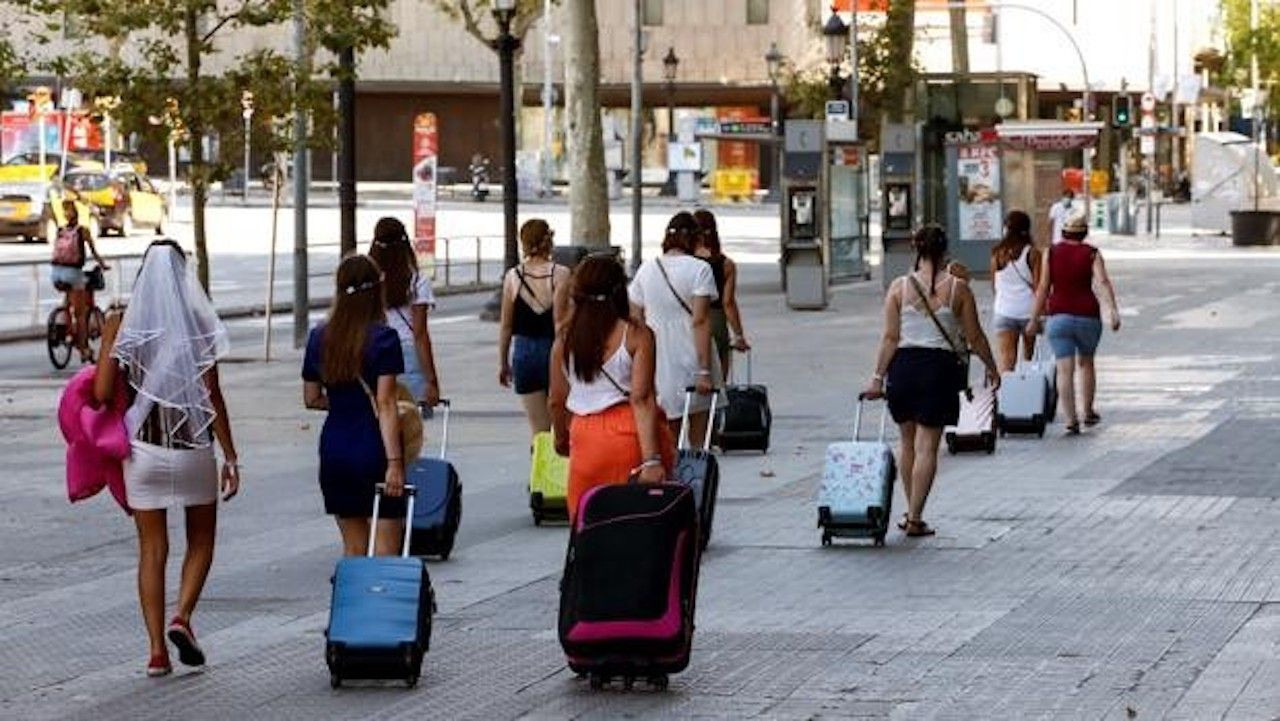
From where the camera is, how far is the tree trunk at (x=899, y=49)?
6825 cm

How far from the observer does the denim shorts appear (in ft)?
78.1

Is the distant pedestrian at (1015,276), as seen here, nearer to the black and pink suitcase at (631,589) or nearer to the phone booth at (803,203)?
the black and pink suitcase at (631,589)

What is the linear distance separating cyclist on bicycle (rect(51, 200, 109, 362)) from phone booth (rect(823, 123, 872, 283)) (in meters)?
16.7

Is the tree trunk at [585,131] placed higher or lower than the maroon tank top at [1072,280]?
higher

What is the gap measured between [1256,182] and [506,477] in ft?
181

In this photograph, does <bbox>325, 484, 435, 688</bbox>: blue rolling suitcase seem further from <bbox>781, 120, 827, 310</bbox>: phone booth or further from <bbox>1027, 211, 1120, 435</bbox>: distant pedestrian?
<bbox>781, 120, 827, 310</bbox>: phone booth

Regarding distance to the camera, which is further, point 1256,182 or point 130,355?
point 1256,182

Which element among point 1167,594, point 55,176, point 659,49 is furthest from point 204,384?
point 659,49

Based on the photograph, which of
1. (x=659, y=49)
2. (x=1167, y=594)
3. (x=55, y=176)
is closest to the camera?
(x=1167, y=594)

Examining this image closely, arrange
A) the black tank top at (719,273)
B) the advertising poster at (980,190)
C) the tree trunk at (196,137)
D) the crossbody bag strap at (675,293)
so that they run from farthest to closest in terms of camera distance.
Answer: the advertising poster at (980,190), the tree trunk at (196,137), the black tank top at (719,273), the crossbody bag strap at (675,293)

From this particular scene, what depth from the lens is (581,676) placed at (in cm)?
1159

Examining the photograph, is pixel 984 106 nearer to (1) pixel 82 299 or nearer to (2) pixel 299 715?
(1) pixel 82 299

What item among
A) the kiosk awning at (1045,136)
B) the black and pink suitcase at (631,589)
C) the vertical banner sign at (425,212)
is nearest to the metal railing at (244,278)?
the vertical banner sign at (425,212)

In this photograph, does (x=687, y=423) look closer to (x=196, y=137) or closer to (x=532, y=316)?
(x=532, y=316)
